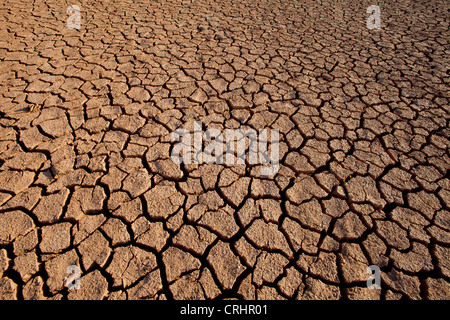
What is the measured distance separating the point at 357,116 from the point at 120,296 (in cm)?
260

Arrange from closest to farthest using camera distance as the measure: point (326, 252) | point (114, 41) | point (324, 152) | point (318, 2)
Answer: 1. point (326, 252)
2. point (324, 152)
3. point (114, 41)
4. point (318, 2)

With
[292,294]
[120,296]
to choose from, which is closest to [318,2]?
[292,294]

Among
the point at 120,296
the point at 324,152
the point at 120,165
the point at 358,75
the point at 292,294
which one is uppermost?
the point at 358,75

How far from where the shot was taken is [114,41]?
12.1 feet

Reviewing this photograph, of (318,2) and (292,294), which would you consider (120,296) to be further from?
(318,2)

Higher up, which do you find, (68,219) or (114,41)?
→ (114,41)

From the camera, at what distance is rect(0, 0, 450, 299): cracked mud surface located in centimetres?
141

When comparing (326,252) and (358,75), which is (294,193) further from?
(358,75)

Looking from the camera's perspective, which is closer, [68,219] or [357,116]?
[68,219]

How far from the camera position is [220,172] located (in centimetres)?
196

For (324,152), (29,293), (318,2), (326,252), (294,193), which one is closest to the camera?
(29,293)

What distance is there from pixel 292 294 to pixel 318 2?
6319 millimetres

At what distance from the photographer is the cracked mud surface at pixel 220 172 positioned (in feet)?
4.62

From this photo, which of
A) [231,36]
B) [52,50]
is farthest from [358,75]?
[52,50]
